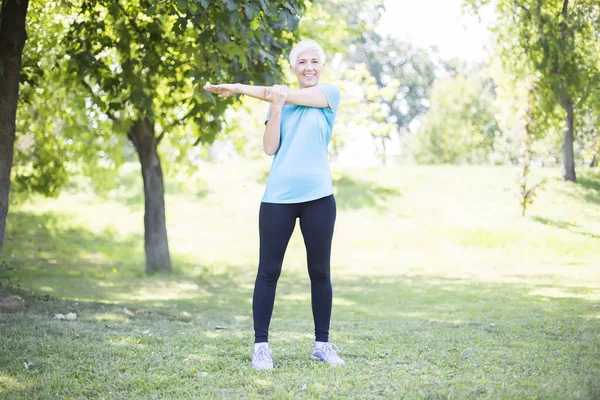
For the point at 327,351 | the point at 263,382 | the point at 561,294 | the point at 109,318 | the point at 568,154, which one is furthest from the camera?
the point at 568,154

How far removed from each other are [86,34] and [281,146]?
6076 mm

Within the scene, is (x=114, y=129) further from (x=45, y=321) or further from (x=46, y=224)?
(x=46, y=224)

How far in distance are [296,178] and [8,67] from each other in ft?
15.6

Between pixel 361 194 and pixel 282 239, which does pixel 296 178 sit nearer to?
pixel 282 239

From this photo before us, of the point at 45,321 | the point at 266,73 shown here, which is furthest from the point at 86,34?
the point at 45,321

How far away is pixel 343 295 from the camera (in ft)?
35.2

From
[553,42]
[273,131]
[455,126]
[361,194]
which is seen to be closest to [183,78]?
[273,131]

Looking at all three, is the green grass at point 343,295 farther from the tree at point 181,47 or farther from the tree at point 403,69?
the tree at point 403,69

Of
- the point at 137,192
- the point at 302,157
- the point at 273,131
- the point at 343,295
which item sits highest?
the point at 273,131

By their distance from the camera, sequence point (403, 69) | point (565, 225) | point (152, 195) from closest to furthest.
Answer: point (152, 195), point (565, 225), point (403, 69)

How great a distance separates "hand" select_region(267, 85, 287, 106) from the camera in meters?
3.95

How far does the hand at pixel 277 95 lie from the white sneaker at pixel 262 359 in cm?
160

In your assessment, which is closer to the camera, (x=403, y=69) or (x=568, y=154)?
(x=568, y=154)

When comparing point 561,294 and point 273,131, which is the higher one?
point 273,131
